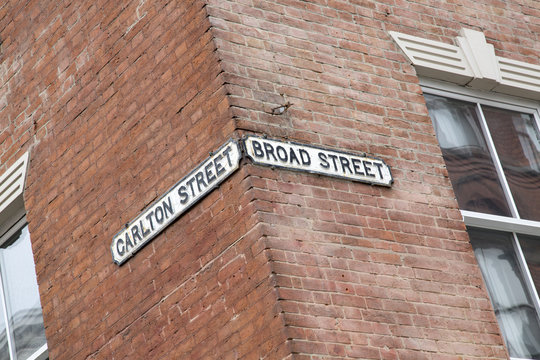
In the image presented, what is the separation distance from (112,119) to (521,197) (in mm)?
3173

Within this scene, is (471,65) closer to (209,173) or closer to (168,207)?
(209,173)

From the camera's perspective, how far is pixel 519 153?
841 cm

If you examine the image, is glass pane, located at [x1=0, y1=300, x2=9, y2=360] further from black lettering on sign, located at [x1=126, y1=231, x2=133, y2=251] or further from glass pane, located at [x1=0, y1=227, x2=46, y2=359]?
black lettering on sign, located at [x1=126, y1=231, x2=133, y2=251]

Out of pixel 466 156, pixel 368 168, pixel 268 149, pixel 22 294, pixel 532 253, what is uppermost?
pixel 22 294

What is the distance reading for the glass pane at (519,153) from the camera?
8.14m

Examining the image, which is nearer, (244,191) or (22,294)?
(244,191)

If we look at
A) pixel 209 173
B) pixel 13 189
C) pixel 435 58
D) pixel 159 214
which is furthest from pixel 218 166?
pixel 13 189

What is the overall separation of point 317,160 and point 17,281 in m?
3.19

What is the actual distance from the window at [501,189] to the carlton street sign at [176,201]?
1967 mm

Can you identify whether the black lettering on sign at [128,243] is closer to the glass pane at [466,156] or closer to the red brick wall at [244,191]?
the red brick wall at [244,191]

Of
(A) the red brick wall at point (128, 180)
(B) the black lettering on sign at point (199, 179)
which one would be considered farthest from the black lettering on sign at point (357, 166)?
(B) the black lettering on sign at point (199, 179)

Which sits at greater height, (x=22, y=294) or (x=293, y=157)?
(x=22, y=294)

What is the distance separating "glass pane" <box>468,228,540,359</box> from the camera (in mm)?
7434

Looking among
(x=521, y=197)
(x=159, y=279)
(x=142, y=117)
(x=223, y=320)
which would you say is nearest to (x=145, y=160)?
(x=142, y=117)
